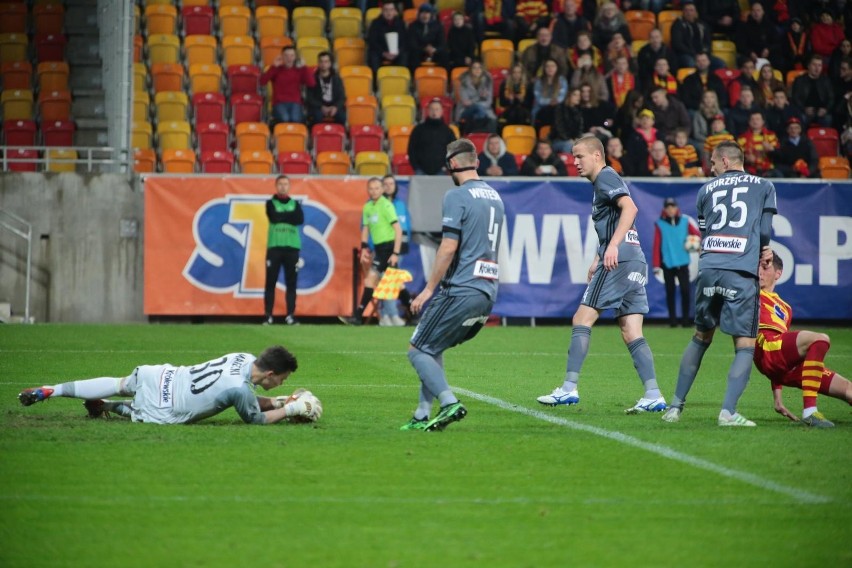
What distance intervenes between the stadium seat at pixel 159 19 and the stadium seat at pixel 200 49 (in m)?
0.56

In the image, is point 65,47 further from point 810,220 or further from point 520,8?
point 810,220

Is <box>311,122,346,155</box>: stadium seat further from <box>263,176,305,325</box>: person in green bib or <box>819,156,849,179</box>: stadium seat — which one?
<box>819,156,849,179</box>: stadium seat

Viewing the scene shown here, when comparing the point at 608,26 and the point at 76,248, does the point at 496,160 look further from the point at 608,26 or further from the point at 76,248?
the point at 76,248

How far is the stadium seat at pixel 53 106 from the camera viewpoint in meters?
22.6

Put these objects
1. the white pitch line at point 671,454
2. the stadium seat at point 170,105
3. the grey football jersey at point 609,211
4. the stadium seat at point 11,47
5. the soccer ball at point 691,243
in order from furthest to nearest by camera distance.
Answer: the stadium seat at point 11,47 → the stadium seat at point 170,105 → the soccer ball at point 691,243 → the grey football jersey at point 609,211 → the white pitch line at point 671,454

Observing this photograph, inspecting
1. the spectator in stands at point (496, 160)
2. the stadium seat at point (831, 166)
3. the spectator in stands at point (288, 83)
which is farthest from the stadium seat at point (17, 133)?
the stadium seat at point (831, 166)

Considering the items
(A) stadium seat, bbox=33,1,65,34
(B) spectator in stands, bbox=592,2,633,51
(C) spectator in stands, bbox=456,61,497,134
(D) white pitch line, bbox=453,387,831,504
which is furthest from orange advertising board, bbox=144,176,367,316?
(D) white pitch line, bbox=453,387,831,504

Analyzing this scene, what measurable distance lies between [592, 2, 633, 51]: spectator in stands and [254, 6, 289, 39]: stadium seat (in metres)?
5.88

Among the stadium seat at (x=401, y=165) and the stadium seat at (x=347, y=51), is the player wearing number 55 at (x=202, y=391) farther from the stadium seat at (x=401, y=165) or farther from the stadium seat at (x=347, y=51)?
the stadium seat at (x=347, y=51)

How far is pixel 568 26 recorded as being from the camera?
77.0ft

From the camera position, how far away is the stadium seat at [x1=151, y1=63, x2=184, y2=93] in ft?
74.9

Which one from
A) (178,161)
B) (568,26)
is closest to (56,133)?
(178,161)

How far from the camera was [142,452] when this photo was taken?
24.6 ft

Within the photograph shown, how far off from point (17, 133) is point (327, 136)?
534 centimetres
